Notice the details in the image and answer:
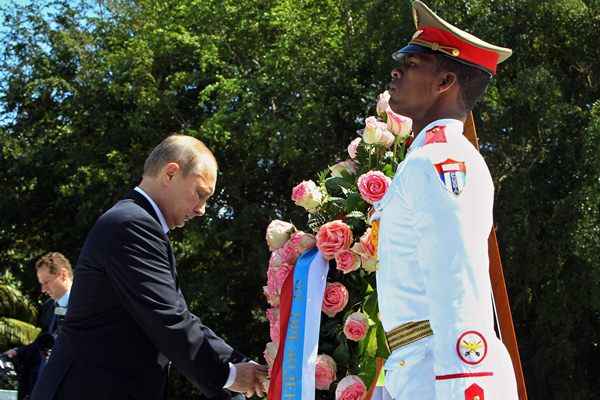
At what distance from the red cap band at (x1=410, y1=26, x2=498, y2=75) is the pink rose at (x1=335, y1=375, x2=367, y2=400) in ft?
4.99

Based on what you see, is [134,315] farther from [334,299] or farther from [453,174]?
[453,174]

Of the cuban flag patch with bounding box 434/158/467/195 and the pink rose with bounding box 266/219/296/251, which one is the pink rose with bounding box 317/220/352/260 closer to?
the pink rose with bounding box 266/219/296/251

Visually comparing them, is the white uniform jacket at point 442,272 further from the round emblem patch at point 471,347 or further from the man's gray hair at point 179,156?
the man's gray hair at point 179,156

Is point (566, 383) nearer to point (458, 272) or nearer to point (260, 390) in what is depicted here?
point (260, 390)

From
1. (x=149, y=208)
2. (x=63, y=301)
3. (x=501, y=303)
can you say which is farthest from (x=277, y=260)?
(x=63, y=301)

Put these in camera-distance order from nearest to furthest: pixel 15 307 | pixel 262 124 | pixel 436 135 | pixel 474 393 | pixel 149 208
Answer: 1. pixel 474 393
2. pixel 436 135
3. pixel 149 208
4. pixel 262 124
5. pixel 15 307

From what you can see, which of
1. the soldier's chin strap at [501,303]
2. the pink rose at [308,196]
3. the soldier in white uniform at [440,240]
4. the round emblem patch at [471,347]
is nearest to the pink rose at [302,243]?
the pink rose at [308,196]

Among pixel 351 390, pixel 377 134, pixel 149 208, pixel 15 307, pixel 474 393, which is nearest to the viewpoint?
pixel 474 393

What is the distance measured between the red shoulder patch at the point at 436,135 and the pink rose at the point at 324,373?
152 centimetres

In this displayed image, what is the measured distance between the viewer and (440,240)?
2.63 meters

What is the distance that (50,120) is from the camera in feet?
71.5

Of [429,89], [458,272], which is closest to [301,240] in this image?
[429,89]

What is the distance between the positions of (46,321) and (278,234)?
4.04 m

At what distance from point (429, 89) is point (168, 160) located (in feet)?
3.99
